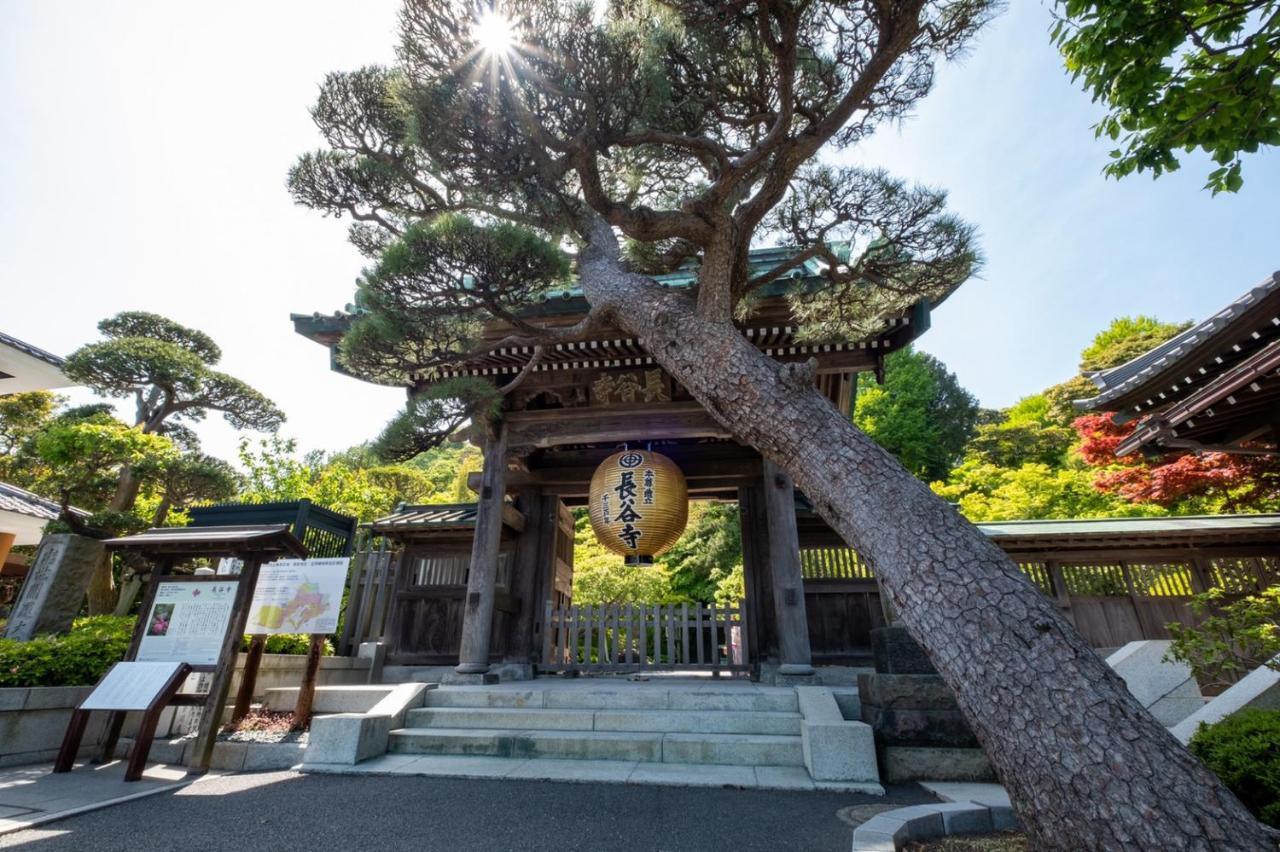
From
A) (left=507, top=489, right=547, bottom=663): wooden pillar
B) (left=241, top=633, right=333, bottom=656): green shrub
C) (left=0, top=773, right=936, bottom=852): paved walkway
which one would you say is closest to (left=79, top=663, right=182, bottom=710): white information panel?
(left=0, top=773, right=936, bottom=852): paved walkway

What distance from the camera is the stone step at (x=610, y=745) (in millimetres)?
4770

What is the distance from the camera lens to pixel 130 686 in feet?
16.4

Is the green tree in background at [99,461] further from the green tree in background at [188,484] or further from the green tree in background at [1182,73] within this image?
the green tree in background at [1182,73]

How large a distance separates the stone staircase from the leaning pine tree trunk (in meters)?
2.94

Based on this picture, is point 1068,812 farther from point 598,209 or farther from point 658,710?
point 598,209

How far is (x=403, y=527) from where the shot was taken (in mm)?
9258

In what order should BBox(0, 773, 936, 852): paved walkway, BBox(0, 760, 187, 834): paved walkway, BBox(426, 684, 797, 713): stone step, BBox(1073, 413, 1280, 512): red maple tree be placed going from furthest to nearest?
BBox(1073, 413, 1280, 512): red maple tree
BBox(426, 684, 797, 713): stone step
BBox(0, 760, 187, 834): paved walkway
BBox(0, 773, 936, 852): paved walkway

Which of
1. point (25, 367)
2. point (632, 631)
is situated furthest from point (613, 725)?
point (25, 367)

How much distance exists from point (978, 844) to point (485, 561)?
6.05 metres

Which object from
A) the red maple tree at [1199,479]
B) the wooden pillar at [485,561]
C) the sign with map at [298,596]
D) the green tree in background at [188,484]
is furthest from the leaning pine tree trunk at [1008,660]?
the green tree in background at [188,484]

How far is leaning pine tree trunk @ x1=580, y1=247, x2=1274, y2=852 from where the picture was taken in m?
1.81

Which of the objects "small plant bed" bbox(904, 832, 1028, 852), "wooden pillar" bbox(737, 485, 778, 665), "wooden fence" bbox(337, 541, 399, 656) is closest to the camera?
"small plant bed" bbox(904, 832, 1028, 852)

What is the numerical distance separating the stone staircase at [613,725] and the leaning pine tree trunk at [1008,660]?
2.94 metres

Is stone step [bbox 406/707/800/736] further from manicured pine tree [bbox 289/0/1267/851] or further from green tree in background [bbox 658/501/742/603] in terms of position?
green tree in background [bbox 658/501/742/603]
